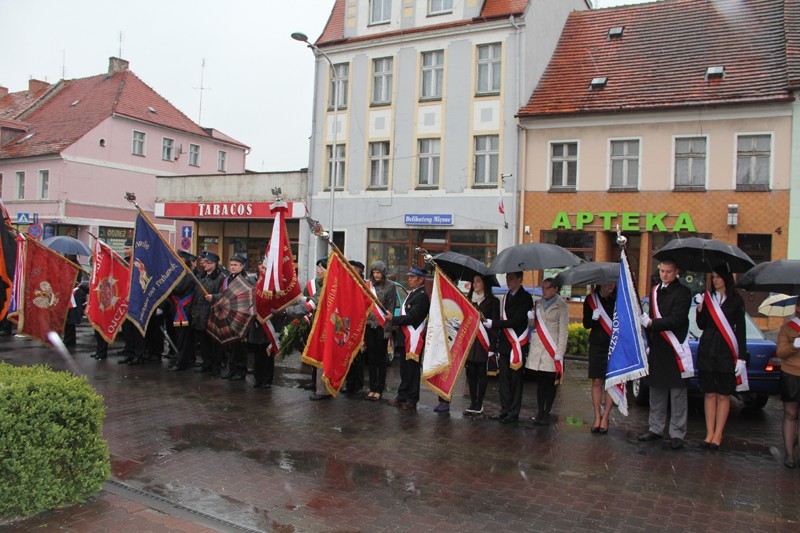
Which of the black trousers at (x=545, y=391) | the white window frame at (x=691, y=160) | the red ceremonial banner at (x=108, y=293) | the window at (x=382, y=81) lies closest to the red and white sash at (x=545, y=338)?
the black trousers at (x=545, y=391)

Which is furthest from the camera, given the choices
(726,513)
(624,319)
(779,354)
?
(624,319)

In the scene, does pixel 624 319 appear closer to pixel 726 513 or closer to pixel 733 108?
pixel 726 513

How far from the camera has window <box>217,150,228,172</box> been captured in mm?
46344

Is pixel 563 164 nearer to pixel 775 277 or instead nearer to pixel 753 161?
pixel 753 161

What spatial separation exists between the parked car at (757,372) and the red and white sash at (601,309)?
134cm

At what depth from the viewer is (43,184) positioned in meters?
37.3

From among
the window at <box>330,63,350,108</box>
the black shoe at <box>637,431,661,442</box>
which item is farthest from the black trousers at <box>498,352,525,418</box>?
the window at <box>330,63,350,108</box>

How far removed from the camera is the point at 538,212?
22.5 meters

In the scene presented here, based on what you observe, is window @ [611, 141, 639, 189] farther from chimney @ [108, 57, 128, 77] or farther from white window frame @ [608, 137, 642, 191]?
chimney @ [108, 57, 128, 77]

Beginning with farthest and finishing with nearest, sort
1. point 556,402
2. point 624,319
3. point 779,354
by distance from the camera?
point 556,402, point 624,319, point 779,354

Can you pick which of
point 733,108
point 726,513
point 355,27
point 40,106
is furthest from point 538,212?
point 40,106

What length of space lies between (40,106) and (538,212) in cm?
3433

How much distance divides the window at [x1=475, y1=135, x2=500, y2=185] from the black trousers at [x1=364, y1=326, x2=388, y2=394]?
14342 millimetres

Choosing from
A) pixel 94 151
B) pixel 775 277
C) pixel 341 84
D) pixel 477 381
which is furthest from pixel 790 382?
pixel 94 151
